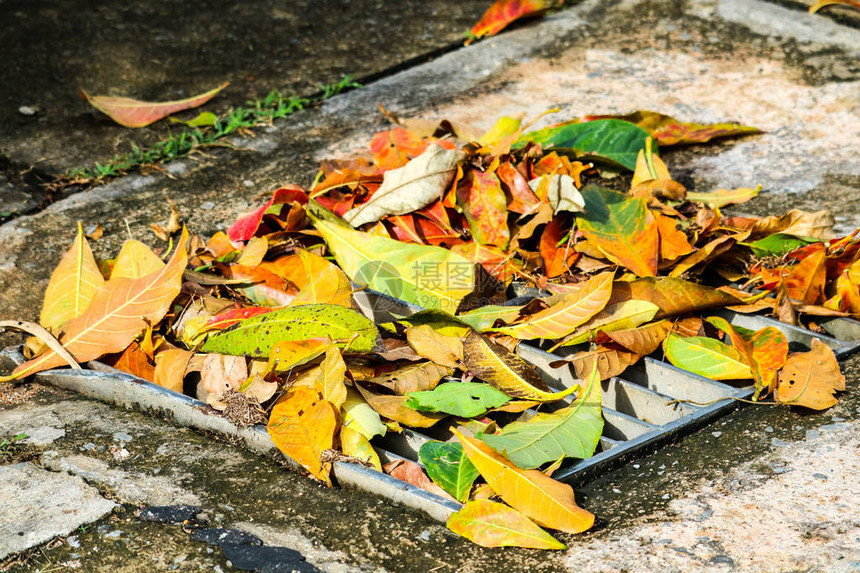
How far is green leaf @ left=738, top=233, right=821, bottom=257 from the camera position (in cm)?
206

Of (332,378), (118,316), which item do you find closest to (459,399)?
(332,378)

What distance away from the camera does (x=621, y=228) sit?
6.77 feet

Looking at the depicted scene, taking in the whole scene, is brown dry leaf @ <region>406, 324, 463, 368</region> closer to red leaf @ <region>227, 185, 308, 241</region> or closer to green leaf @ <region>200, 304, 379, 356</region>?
green leaf @ <region>200, 304, 379, 356</region>

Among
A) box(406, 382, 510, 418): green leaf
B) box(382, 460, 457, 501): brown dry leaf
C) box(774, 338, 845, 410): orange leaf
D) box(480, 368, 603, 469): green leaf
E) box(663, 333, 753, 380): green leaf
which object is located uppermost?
box(774, 338, 845, 410): orange leaf

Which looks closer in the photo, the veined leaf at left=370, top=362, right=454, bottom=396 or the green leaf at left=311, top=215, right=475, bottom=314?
the veined leaf at left=370, top=362, right=454, bottom=396

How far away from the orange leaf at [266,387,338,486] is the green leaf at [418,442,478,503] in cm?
17

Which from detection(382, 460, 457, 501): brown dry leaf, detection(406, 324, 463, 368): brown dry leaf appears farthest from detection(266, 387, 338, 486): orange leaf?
detection(406, 324, 463, 368): brown dry leaf

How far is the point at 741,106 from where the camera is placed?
2926mm

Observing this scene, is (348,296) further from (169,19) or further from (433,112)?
(169,19)

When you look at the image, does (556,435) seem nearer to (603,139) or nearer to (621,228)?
(621,228)

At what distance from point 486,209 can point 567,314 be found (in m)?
0.46

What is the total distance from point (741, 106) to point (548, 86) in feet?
2.11

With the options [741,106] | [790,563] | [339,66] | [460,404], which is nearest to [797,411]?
[790,563]

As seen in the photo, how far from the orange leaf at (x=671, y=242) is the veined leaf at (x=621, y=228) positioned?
2 cm
